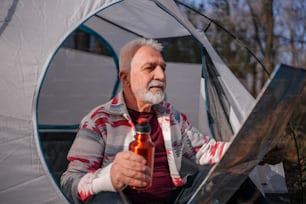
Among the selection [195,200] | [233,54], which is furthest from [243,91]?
[233,54]

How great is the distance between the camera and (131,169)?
1.13 meters

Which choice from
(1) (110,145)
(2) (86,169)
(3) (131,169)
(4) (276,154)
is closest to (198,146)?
(4) (276,154)

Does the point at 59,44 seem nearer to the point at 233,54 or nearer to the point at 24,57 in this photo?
the point at 24,57

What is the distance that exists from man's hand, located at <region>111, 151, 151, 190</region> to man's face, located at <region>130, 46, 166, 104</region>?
44 centimetres

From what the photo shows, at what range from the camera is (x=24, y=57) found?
1296 mm

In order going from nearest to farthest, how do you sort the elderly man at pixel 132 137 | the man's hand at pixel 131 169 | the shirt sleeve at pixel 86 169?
1. the man's hand at pixel 131 169
2. the shirt sleeve at pixel 86 169
3. the elderly man at pixel 132 137

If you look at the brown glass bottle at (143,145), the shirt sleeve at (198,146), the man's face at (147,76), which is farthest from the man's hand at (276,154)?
the brown glass bottle at (143,145)

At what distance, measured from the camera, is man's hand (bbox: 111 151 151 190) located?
1.13 meters

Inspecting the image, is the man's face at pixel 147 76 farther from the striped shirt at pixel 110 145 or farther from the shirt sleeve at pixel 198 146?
the shirt sleeve at pixel 198 146

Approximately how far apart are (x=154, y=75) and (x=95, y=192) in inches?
19.9

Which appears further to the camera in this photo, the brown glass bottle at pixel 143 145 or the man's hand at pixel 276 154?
the man's hand at pixel 276 154

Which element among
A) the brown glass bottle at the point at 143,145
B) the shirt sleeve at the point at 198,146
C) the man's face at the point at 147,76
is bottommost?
the shirt sleeve at the point at 198,146

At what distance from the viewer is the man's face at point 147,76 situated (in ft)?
5.13

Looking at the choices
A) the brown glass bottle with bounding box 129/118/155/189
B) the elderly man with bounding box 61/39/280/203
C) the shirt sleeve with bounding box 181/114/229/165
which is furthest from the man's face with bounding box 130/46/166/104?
the brown glass bottle with bounding box 129/118/155/189
